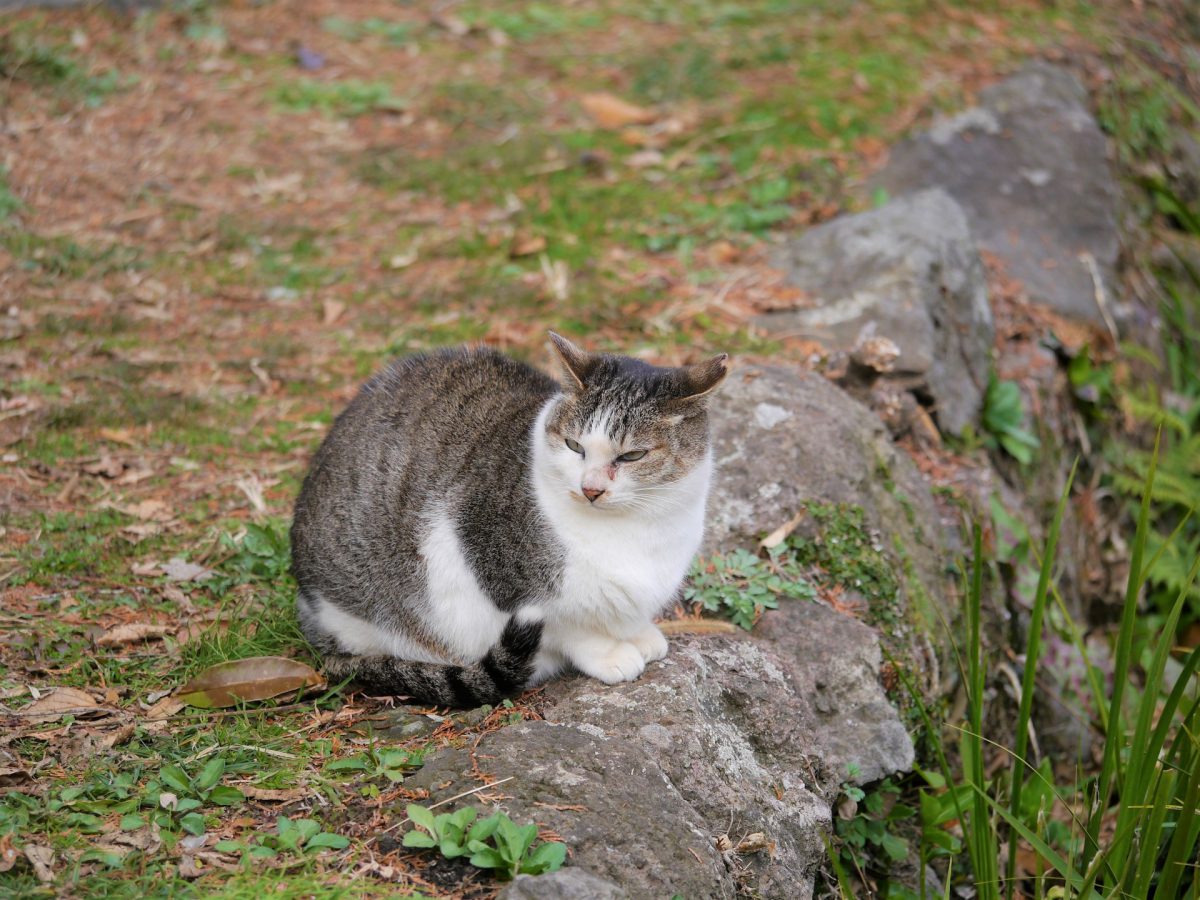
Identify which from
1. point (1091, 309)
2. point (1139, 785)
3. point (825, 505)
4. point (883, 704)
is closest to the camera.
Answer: point (1139, 785)

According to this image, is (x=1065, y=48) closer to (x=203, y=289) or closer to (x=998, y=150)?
(x=998, y=150)

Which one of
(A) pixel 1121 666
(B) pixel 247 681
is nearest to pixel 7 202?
(B) pixel 247 681

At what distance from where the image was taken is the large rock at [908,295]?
4969mm

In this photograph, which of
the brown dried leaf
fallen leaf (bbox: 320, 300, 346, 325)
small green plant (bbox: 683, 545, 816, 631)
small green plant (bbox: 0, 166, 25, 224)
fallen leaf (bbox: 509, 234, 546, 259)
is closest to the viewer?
the brown dried leaf

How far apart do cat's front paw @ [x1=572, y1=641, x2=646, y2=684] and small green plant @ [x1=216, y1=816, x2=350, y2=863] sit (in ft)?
2.76

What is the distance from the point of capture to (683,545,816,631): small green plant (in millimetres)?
3526

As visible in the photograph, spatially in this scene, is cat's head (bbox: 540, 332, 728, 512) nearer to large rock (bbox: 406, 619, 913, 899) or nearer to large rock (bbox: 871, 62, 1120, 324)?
large rock (bbox: 406, 619, 913, 899)

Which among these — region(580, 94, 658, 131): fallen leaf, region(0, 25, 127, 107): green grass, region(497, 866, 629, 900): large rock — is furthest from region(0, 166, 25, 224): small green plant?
region(497, 866, 629, 900): large rock

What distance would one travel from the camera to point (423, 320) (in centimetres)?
538

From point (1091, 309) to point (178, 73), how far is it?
19.1 feet

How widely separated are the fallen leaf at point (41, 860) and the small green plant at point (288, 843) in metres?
0.33

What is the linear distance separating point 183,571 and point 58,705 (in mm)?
782

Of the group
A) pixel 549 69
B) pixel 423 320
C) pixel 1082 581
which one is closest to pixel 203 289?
pixel 423 320

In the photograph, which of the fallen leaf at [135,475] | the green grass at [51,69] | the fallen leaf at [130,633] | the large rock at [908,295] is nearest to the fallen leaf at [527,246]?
the large rock at [908,295]
